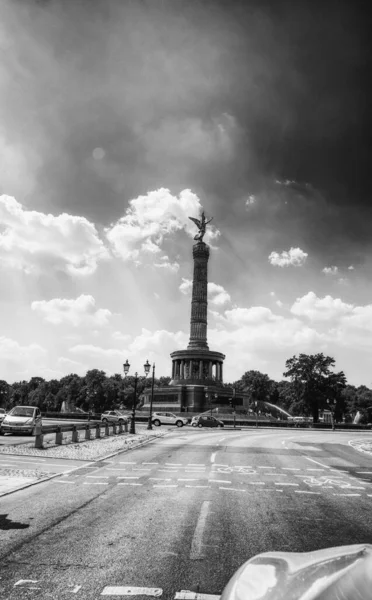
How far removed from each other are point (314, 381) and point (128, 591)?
231 feet

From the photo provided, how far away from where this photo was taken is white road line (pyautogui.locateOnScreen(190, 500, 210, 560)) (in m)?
5.29

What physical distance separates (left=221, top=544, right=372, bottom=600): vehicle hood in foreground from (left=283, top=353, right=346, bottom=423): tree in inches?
2801

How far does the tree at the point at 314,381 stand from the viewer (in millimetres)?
69250

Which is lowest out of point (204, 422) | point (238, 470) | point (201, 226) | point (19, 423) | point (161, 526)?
point (204, 422)

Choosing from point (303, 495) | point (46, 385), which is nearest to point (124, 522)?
point (303, 495)

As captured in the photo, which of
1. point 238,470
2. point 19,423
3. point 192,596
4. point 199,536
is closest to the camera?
point 192,596

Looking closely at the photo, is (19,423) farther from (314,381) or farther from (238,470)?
(314,381)

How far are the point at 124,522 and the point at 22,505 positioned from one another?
2.44m

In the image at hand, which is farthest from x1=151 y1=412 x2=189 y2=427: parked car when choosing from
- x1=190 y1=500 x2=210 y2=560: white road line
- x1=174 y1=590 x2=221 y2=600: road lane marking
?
x1=174 y1=590 x2=221 y2=600: road lane marking

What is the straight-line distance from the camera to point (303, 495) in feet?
30.8

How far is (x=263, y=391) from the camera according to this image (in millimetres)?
139625

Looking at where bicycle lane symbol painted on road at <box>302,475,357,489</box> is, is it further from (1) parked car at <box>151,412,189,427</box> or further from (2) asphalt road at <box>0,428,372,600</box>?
(1) parked car at <box>151,412,189,427</box>

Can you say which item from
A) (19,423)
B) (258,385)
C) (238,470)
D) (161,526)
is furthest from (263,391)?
(161,526)

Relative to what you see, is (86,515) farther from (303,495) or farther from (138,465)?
(138,465)
